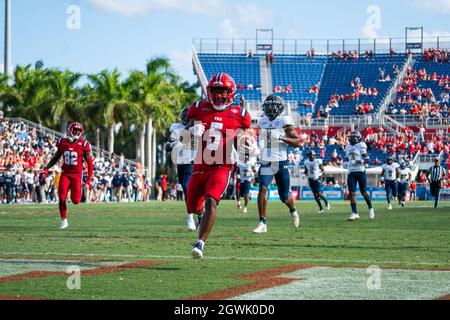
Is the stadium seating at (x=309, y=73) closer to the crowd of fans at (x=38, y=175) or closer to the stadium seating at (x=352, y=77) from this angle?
the stadium seating at (x=352, y=77)

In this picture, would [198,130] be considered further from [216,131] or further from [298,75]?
[298,75]

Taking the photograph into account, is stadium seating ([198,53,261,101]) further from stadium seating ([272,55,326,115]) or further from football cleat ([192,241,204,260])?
football cleat ([192,241,204,260])

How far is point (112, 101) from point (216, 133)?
47928mm

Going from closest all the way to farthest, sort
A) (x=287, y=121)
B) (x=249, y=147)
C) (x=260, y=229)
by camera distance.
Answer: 1. (x=249, y=147)
2. (x=287, y=121)
3. (x=260, y=229)

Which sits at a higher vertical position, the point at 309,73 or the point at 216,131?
the point at 309,73

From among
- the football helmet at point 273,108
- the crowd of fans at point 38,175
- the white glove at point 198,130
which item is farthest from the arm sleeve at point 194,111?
the crowd of fans at point 38,175

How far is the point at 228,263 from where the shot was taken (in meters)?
10.9

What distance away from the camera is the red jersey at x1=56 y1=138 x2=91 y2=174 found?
1876 centimetres

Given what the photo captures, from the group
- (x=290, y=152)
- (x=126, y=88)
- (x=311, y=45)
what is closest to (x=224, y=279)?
(x=290, y=152)

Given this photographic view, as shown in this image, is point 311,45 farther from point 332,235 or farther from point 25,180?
point 332,235

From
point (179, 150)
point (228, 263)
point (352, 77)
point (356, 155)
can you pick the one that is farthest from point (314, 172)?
point (352, 77)

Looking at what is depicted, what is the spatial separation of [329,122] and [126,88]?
14718 mm

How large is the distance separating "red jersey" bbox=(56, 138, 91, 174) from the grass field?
1602 millimetres

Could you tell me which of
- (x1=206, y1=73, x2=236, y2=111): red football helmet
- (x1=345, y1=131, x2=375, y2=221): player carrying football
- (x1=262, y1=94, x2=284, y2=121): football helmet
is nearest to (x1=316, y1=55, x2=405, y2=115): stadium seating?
(x1=345, y1=131, x2=375, y2=221): player carrying football
